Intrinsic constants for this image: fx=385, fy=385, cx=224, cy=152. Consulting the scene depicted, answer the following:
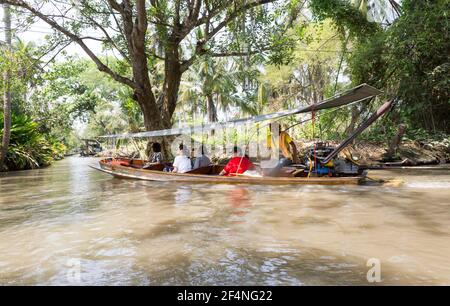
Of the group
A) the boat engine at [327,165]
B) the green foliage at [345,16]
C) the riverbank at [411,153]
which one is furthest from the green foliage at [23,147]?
the riverbank at [411,153]

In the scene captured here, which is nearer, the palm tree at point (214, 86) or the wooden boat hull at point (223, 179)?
the wooden boat hull at point (223, 179)

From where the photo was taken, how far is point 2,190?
34.9 feet

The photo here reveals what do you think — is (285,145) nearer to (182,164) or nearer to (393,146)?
(182,164)

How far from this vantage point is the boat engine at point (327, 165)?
30.2ft

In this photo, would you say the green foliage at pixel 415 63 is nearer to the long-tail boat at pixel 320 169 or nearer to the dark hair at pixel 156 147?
the long-tail boat at pixel 320 169

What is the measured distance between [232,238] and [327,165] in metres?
5.12

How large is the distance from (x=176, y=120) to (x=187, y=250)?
3437 centimetres

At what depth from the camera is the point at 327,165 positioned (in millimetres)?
9281

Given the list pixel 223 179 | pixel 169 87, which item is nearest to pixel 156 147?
pixel 169 87

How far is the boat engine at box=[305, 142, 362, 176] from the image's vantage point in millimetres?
9203

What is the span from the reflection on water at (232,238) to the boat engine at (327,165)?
766mm

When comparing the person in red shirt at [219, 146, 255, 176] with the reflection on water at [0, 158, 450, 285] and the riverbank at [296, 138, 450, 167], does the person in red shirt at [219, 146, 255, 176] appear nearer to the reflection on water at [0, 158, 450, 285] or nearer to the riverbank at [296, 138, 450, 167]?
the reflection on water at [0, 158, 450, 285]
